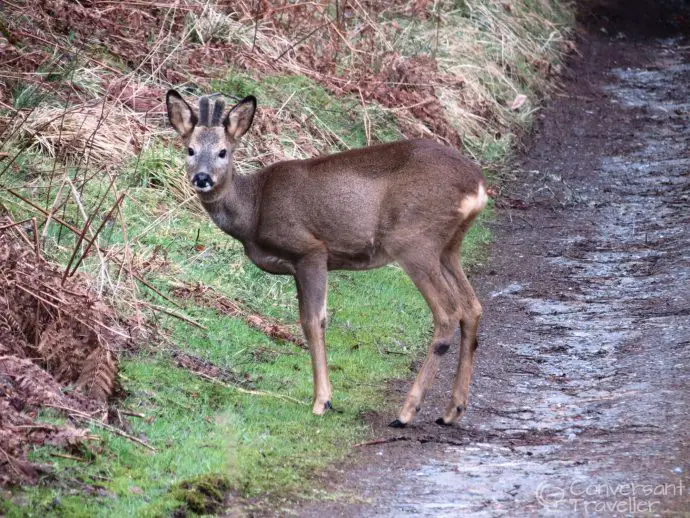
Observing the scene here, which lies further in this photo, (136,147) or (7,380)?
(136,147)

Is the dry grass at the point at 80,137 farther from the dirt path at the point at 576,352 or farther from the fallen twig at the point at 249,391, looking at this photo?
the dirt path at the point at 576,352

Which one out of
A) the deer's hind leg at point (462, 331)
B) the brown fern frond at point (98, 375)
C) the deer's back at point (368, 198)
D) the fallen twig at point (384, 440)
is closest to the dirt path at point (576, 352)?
the fallen twig at point (384, 440)

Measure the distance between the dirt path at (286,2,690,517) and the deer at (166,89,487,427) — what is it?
597 mm

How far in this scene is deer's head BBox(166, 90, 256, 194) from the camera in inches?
314

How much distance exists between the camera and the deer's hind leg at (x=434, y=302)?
7613mm

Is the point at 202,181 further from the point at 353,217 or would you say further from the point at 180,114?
the point at 353,217

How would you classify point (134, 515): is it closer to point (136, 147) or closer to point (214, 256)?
point (214, 256)

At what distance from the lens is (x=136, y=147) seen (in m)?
11.4

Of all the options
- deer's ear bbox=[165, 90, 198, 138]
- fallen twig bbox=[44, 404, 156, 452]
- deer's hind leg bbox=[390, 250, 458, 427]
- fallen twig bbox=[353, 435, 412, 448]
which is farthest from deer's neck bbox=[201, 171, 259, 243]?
fallen twig bbox=[44, 404, 156, 452]

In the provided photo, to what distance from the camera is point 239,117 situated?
812 centimetres

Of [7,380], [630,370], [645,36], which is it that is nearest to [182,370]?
[7,380]

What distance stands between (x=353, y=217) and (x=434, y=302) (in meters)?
0.77

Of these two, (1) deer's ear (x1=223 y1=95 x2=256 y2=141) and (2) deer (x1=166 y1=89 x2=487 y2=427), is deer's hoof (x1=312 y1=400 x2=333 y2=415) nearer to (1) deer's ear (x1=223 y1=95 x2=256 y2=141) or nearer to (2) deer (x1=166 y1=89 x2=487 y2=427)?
(2) deer (x1=166 y1=89 x2=487 y2=427)

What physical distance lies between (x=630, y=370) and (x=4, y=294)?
443 centimetres
